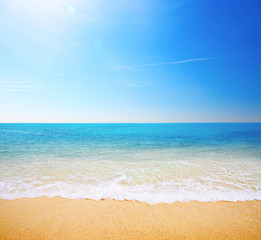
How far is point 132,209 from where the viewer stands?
3883 mm

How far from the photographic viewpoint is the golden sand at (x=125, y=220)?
3006mm

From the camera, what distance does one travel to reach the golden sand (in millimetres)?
3006

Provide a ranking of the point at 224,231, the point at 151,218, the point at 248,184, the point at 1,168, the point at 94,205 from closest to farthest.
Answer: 1. the point at 224,231
2. the point at 151,218
3. the point at 94,205
4. the point at 248,184
5. the point at 1,168

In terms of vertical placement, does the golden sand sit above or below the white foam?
above

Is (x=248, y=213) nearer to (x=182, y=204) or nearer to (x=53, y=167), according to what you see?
(x=182, y=204)

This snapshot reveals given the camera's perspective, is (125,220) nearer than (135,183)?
Yes

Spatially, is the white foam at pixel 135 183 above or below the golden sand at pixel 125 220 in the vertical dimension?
below

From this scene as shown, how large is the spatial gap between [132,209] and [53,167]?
246 inches

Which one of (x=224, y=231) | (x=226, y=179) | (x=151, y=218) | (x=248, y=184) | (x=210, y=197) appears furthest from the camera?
(x=226, y=179)

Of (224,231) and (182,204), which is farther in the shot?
(182,204)

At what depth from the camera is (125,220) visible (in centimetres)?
344

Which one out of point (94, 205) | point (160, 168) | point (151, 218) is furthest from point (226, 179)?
point (94, 205)

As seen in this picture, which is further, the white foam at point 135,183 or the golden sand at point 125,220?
the white foam at point 135,183

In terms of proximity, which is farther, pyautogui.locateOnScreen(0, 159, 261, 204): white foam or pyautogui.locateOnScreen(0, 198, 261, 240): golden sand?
pyautogui.locateOnScreen(0, 159, 261, 204): white foam
